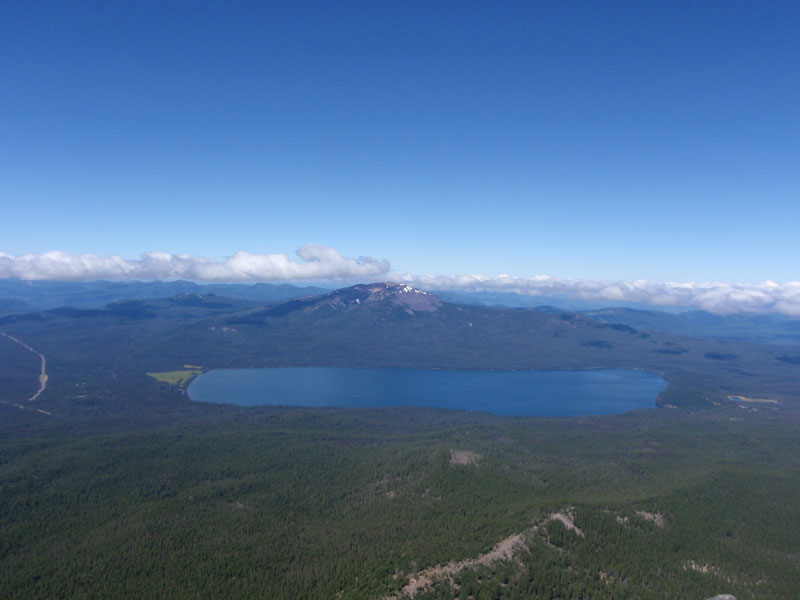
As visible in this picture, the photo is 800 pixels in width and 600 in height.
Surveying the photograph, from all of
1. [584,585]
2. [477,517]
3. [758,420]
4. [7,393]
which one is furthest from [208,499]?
[758,420]

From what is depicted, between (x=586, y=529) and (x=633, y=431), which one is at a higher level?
(x=586, y=529)

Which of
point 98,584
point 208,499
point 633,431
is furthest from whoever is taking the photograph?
→ point 633,431

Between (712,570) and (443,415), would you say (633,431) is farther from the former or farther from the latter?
(712,570)

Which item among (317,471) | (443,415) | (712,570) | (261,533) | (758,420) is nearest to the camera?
(712,570)

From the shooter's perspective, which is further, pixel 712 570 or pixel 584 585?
pixel 712 570

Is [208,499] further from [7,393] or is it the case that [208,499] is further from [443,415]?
[7,393]

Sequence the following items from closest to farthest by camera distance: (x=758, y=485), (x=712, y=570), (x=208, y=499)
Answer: (x=712, y=570)
(x=208, y=499)
(x=758, y=485)

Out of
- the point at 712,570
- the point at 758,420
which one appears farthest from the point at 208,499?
the point at 758,420

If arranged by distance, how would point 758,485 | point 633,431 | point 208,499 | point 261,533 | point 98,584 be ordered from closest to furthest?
1. point 98,584
2. point 261,533
3. point 208,499
4. point 758,485
5. point 633,431

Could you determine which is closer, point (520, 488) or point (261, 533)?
point (261, 533)
